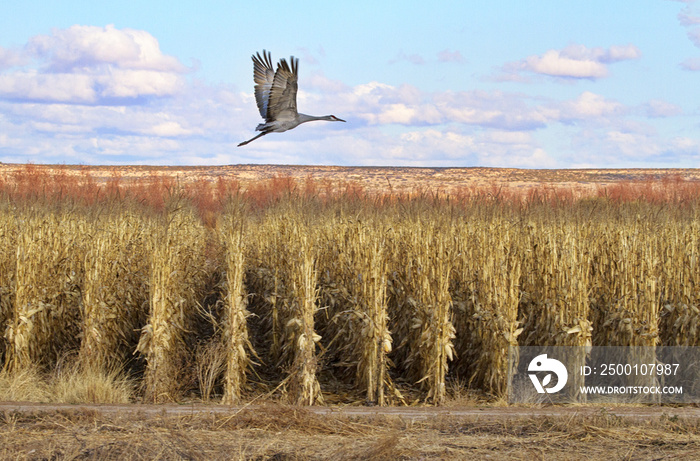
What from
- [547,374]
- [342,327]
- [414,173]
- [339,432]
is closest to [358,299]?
[342,327]

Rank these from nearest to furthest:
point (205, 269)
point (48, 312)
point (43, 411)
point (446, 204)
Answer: point (43, 411)
point (48, 312)
point (446, 204)
point (205, 269)

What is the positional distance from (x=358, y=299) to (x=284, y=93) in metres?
3.00

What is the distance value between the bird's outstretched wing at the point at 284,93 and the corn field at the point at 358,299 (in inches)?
60.5

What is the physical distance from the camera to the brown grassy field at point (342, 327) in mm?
5801

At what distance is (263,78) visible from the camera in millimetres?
9297

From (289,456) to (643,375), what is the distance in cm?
509

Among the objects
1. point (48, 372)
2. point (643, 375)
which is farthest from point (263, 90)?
point (643, 375)

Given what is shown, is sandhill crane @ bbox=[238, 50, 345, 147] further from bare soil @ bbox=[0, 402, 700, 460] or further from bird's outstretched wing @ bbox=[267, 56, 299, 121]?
bare soil @ bbox=[0, 402, 700, 460]

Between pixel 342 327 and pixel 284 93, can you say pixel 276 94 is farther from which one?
pixel 342 327

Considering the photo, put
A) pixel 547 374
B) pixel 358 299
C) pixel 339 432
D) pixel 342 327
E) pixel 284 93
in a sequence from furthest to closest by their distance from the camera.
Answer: pixel 342 327
pixel 284 93
pixel 358 299
pixel 547 374
pixel 339 432

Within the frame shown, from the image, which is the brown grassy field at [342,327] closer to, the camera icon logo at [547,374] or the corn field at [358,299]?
the corn field at [358,299]

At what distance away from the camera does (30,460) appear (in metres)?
5.17

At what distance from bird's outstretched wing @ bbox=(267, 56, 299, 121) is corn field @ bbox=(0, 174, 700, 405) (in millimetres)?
1538

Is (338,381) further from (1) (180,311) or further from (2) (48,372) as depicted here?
(2) (48,372)
